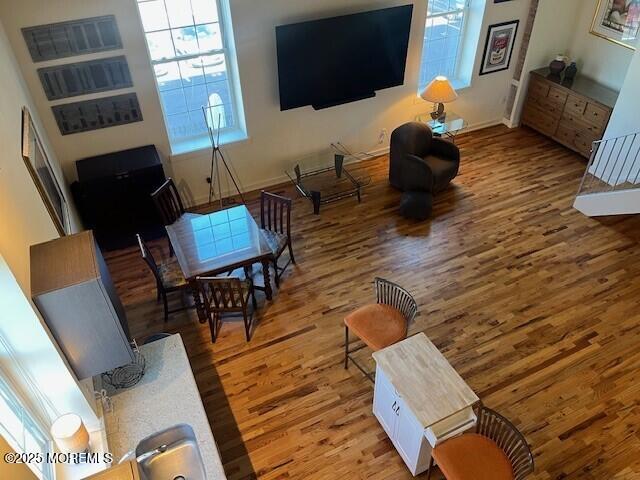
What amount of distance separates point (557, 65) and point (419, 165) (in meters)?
2.88

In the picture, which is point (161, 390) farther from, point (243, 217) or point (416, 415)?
point (243, 217)

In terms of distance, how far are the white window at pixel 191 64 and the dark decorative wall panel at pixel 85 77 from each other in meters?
0.46

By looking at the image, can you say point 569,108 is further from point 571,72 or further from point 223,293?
point 223,293

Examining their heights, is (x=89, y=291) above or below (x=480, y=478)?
above

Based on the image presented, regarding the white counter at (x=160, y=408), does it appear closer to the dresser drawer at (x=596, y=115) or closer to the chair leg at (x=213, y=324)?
the chair leg at (x=213, y=324)

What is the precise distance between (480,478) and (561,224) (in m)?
3.73

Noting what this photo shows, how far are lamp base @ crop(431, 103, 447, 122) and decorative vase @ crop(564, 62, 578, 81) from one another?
1825 mm

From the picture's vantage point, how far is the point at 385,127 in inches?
276

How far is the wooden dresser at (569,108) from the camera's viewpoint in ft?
21.7

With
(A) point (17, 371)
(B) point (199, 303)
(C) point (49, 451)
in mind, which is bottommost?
(B) point (199, 303)

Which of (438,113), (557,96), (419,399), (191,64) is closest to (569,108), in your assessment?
(557,96)

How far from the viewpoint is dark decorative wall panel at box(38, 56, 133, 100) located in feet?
16.2

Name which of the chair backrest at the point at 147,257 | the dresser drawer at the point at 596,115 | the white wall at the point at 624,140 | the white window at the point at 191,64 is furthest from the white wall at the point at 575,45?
the chair backrest at the point at 147,257

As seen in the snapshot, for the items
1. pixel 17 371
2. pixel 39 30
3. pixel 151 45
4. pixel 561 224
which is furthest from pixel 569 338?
pixel 39 30
